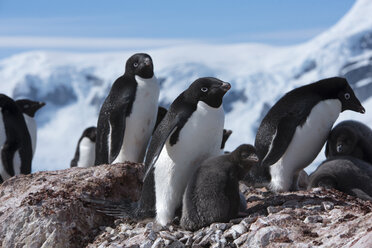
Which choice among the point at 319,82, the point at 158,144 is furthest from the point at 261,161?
the point at 158,144

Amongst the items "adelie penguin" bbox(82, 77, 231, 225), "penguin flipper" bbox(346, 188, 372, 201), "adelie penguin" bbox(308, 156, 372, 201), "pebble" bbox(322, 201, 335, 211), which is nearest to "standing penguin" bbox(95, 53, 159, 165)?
"adelie penguin" bbox(82, 77, 231, 225)

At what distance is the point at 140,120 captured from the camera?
24.8ft

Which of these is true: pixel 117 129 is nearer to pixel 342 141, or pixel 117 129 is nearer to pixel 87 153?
pixel 342 141

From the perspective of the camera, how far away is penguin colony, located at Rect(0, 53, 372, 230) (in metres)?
5.43

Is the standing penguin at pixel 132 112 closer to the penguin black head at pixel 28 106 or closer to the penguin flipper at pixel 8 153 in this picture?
the penguin flipper at pixel 8 153

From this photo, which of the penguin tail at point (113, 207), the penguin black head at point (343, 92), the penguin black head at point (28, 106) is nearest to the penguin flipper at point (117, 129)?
the penguin tail at point (113, 207)

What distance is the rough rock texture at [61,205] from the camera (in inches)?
239

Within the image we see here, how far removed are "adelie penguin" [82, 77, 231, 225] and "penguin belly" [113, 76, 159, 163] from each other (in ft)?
5.46

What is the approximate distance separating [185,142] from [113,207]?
1.08 meters

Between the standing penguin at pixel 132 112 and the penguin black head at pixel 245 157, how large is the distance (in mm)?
2344

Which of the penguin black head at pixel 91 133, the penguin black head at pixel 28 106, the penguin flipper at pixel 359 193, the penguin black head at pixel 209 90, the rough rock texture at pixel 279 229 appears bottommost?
the penguin flipper at pixel 359 193

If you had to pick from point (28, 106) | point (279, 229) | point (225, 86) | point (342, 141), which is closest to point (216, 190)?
point (279, 229)

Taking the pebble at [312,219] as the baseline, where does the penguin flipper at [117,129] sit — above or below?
above

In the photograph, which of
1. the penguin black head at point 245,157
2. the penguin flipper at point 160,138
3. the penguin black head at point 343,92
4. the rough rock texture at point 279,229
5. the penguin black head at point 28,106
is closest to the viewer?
the rough rock texture at point 279,229
